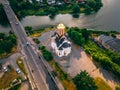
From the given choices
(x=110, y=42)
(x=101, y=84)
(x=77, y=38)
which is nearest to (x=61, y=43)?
(x=77, y=38)

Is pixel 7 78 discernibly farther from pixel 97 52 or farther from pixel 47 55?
pixel 97 52

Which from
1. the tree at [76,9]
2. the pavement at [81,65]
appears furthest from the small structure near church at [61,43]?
the tree at [76,9]

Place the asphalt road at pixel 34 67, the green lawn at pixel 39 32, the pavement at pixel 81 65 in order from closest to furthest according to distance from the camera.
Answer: the asphalt road at pixel 34 67
the pavement at pixel 81 65
the green lawn at pixel 39 32

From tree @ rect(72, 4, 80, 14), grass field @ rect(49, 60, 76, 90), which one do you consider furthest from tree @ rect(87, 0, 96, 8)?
grass field @ rect(49, 60, 76, 90)

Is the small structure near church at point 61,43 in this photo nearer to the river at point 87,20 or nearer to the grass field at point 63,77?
the grass field at point 63,77

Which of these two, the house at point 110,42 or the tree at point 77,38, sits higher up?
the tree at point 77,38
